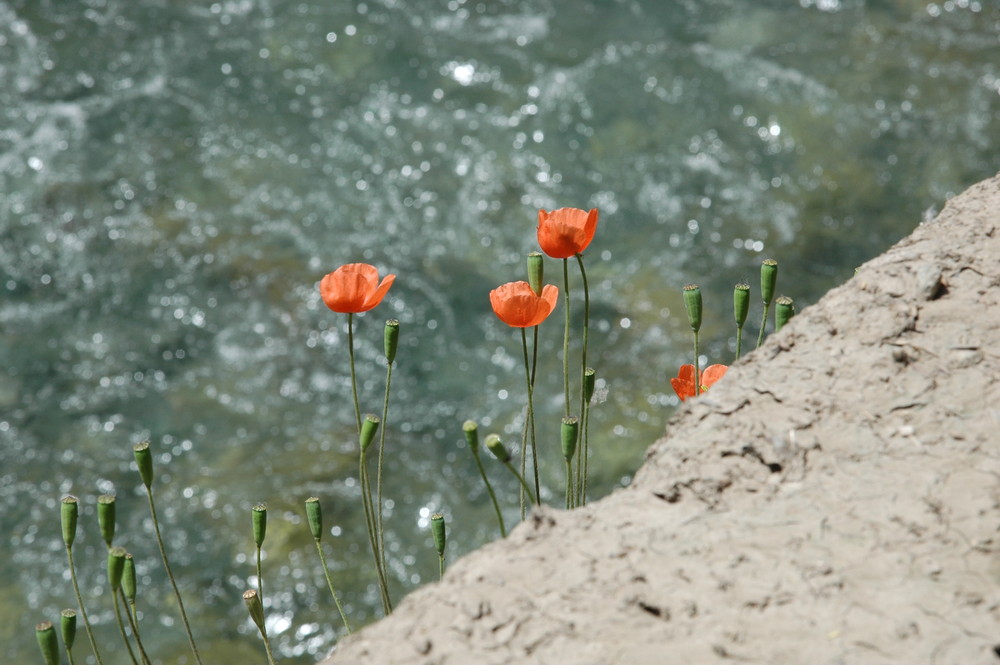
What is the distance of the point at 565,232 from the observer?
1.68m

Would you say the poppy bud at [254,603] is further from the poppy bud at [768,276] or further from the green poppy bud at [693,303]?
the poppy bud at [768,276]

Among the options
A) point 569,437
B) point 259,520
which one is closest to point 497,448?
point 569,437

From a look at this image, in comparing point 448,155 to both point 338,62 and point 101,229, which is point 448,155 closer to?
point 338,62

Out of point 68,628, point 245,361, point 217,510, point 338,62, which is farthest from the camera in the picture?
point 338,62

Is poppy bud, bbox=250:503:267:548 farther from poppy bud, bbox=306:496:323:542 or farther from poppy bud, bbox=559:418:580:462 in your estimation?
poppy bud, bbox=559:418:580:462

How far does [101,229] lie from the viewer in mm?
4785

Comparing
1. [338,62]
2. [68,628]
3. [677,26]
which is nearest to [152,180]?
[338,62]

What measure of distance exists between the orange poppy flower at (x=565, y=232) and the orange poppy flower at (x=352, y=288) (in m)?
0.26

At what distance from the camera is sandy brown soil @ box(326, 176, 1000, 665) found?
3.27ft

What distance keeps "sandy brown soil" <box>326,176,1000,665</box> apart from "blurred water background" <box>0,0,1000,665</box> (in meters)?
2.39

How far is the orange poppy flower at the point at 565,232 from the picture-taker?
1.68 meters

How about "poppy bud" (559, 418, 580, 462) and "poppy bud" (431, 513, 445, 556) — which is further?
"poppy bud" (431, 513, 445, 556)

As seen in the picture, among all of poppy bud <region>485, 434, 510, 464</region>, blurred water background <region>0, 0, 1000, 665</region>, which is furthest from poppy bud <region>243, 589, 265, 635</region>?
blurred water background <region>0, 0, 1000, 665</region>

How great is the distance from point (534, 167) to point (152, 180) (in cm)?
180
